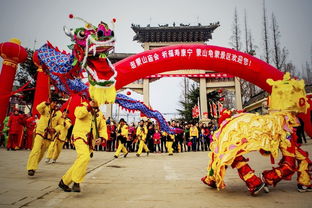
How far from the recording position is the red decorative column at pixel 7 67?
690 centimetres

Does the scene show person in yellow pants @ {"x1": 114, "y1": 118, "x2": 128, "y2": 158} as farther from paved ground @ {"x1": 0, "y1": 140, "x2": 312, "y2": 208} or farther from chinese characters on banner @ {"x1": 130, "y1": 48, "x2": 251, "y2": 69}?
paved ground @ {"x1": 0, "y1": 140, "x2": 312, "y2": 208}

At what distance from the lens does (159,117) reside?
7074 millimetres

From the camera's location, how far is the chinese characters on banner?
5.48 metres

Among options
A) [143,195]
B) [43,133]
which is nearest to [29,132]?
[43,133]

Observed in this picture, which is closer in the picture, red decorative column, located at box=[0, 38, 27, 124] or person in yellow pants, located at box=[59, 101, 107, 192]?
person in yellow pants, located at box=[59, 101, 107, 192]

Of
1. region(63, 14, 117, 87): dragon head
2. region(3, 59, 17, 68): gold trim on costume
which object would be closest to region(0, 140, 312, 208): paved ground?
region(63, 14, 117, 87): dragon head

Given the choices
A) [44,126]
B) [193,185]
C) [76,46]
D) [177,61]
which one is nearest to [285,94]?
[193,185]

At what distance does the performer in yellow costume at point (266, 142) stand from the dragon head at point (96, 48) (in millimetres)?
1937

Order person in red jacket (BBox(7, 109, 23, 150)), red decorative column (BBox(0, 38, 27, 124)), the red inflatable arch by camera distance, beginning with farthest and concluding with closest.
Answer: person in red jacket (BBox(7, 109, 23, 150)) < red decorative column (BBox(0, 38, 27, 124)) < the red inflatable arch

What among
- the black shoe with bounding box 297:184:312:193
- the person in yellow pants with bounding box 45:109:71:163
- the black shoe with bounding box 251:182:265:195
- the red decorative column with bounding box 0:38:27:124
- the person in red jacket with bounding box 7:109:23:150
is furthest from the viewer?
the person in red jacket with bounding box 7:109:23:150

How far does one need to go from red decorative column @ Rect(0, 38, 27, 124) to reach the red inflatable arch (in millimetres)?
4300

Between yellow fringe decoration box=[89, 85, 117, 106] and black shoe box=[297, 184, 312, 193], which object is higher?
yellow fringe decoration box=[89, 85, 117, 106]

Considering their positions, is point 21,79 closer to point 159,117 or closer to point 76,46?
point 159,117

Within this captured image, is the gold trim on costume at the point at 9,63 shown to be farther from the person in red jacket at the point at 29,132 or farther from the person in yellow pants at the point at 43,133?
the person in yellow pants at the point at 43,133
